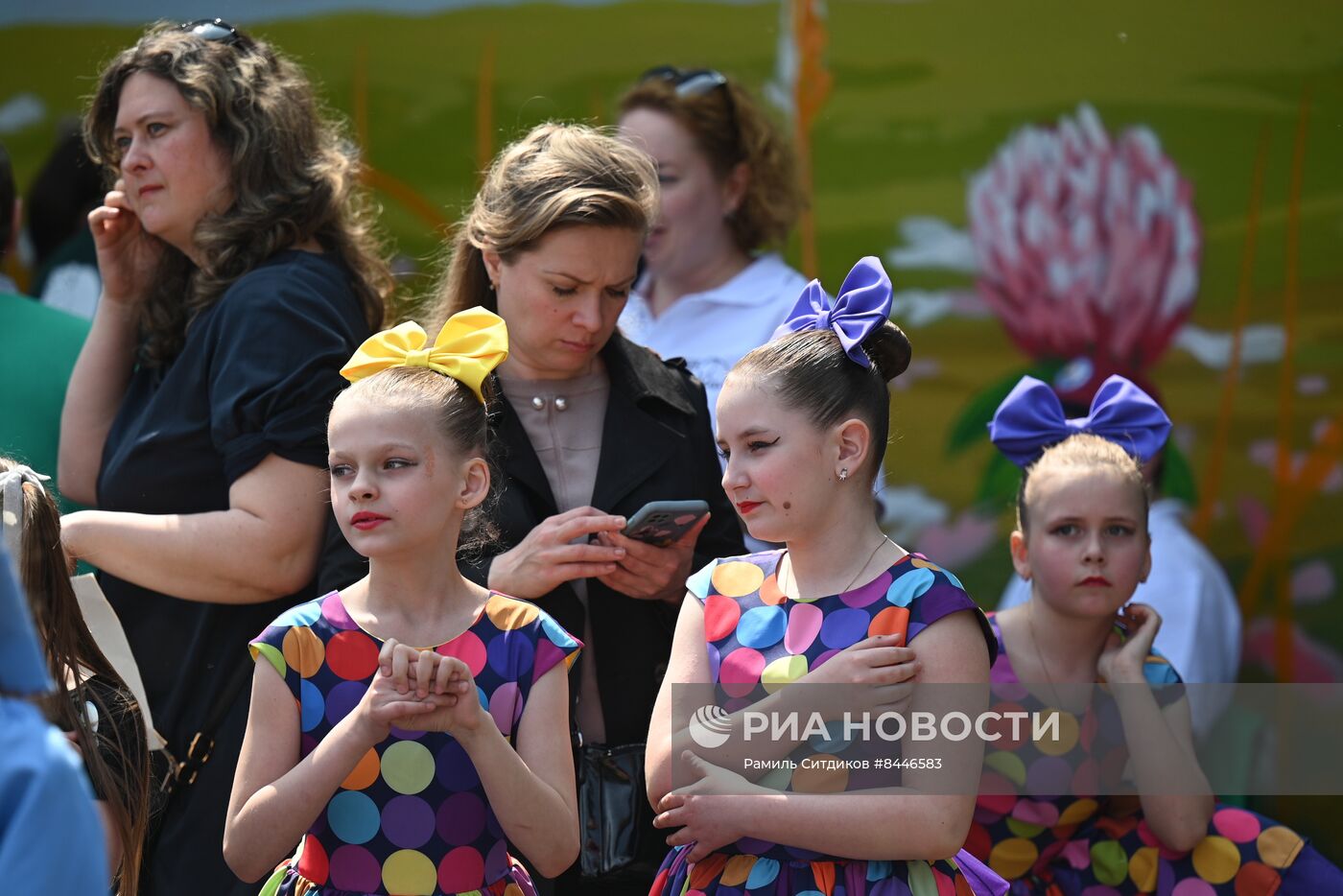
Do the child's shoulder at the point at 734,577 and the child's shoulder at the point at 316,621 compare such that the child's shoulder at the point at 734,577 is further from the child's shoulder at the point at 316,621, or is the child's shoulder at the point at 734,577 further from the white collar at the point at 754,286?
the white collar at the point at 754,286

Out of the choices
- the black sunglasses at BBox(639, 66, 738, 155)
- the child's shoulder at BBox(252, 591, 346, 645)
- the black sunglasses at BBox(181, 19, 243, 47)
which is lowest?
the child's shoulder at BBox(252, 591, 346, 645)

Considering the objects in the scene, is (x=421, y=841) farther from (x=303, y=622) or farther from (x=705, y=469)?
(x=705, y=469)

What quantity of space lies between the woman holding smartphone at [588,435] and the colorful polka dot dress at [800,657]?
0.25 metres

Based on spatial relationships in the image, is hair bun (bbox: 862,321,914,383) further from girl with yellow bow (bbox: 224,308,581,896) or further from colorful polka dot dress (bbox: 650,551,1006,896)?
girl with yellow bow (bbox: 224,308,581,896)

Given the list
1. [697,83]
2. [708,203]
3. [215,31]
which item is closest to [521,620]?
[215,31]

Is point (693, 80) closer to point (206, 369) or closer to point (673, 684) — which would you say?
point (206, 369)

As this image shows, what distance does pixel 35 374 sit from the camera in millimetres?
3254

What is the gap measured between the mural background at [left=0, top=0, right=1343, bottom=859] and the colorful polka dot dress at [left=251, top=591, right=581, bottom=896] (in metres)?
2.26

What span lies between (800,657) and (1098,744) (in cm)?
83

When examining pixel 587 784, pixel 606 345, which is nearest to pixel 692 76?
pixel 606 345

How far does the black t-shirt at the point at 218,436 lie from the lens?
2648 millimetres

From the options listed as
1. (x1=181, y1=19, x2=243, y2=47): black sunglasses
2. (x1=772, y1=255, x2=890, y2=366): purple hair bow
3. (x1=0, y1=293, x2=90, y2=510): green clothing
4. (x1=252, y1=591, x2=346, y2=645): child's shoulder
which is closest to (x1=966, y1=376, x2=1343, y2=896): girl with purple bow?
(x1=772, y1=255, x2=890, y2=366): purple hair bow

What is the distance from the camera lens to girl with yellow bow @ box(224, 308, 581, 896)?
2191 millimetres

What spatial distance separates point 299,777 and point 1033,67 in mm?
3389
